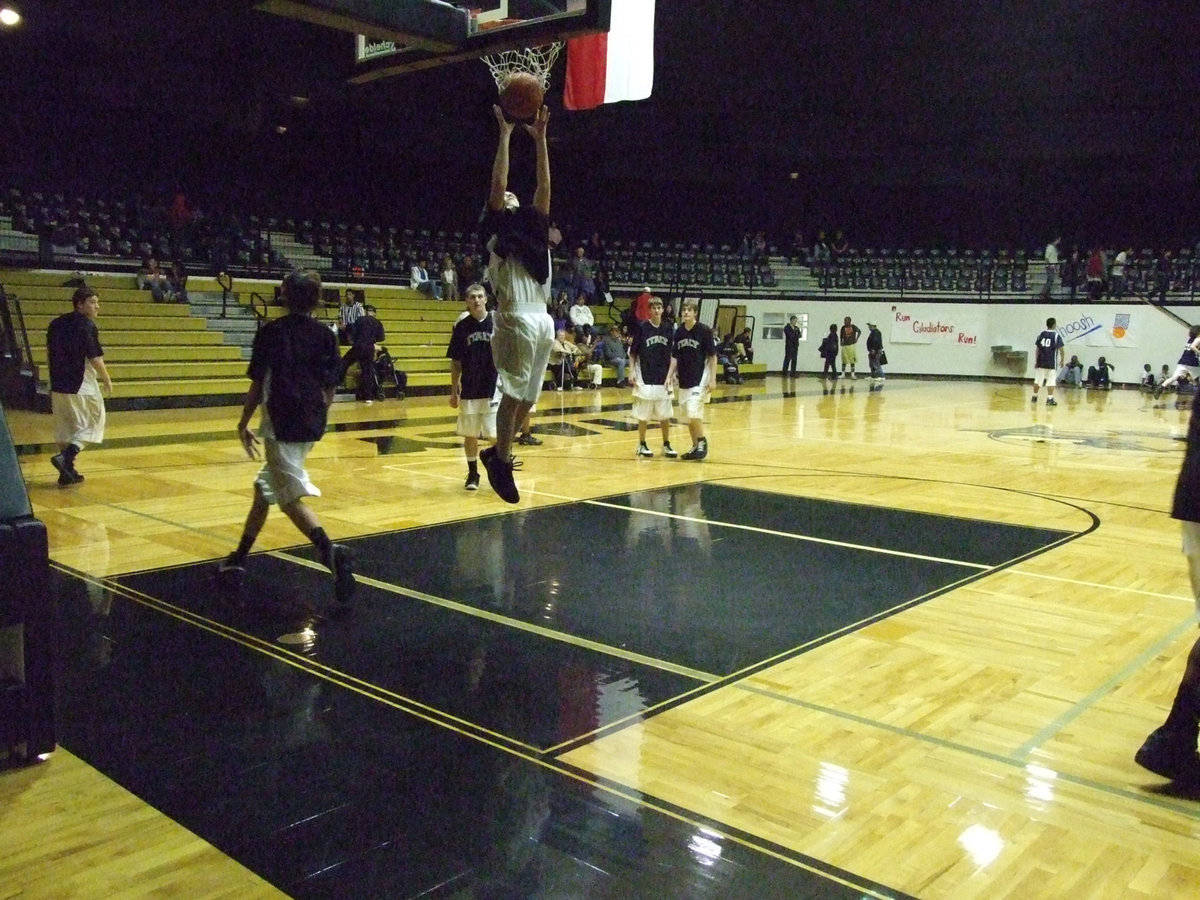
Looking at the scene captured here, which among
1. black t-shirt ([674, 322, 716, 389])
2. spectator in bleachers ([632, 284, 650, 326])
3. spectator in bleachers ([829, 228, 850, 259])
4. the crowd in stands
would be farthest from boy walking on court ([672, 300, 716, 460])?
spectator in bleachers ([829, 228, 850, 259])

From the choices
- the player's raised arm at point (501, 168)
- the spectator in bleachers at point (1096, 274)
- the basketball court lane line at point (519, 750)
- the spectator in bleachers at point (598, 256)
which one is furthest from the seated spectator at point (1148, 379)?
the basketball court lane line at point (519, 750)

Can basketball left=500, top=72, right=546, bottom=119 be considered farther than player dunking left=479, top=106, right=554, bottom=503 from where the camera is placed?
No

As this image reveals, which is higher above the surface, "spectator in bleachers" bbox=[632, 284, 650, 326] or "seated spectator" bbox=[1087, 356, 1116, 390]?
"spectator in bleachers" bbox=[632, 284, 650, 326]

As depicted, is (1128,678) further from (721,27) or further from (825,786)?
(721,27)

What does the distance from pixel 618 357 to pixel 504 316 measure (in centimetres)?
1567

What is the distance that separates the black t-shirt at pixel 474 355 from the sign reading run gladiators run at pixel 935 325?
20195 mm

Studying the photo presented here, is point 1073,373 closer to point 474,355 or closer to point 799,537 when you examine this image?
point 474,355

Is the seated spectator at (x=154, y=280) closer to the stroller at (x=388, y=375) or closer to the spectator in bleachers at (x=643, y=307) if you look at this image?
the stroller at (x=388, y=375)

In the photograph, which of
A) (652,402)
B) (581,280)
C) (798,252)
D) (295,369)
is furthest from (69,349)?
(798,252)

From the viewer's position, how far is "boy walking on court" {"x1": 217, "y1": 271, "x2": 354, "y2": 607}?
4.79m

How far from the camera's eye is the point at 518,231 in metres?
4.64

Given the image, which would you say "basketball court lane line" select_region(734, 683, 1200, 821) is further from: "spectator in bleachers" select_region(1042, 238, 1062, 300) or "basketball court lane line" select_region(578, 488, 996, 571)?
"spectator in bleachers" select_region(1042, 238, 1062, 300)

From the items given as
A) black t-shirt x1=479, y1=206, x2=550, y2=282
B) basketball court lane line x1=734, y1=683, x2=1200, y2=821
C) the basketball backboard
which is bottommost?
basketball court lane line x1=734, y1=683, x2=1200, y2=821

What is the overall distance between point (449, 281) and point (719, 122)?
1017 centimetres
